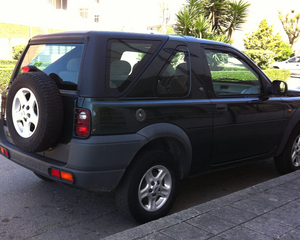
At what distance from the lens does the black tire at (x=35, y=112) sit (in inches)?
132

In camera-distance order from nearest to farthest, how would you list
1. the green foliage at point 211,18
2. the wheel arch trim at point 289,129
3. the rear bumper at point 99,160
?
1. the rear bumper at point 99,160
2. the wheel arch trim at point 289,129
3. the green foliage at point 211,18

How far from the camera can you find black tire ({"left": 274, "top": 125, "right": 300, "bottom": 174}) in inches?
211

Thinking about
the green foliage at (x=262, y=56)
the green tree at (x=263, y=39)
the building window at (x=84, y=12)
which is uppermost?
the building window at (x=84, y=12)

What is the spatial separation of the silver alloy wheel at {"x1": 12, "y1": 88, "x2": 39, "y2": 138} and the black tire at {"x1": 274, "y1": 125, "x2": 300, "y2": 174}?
3.38 m

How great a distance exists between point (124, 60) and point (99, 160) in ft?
3.02

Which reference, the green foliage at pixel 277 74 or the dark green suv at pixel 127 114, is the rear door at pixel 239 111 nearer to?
the dark green suv at pixel 127 114

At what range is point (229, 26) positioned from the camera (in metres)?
25.2

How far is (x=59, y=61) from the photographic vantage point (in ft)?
12.4

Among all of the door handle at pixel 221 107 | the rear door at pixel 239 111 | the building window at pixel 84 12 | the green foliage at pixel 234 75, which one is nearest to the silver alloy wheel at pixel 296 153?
the rear door at pixel 239 111

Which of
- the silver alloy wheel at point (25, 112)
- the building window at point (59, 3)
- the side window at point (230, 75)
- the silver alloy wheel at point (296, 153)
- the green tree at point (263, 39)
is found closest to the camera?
the silver alloy wheel at point (25, 112)

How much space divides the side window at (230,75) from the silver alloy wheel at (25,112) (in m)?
1.89

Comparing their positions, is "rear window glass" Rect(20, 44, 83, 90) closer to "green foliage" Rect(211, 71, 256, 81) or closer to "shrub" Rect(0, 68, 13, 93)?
"green foliage" Rect(211, 71, 256, 81)

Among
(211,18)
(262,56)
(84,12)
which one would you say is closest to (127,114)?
(262,56)

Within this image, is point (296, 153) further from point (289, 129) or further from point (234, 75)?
point (234, 75)
